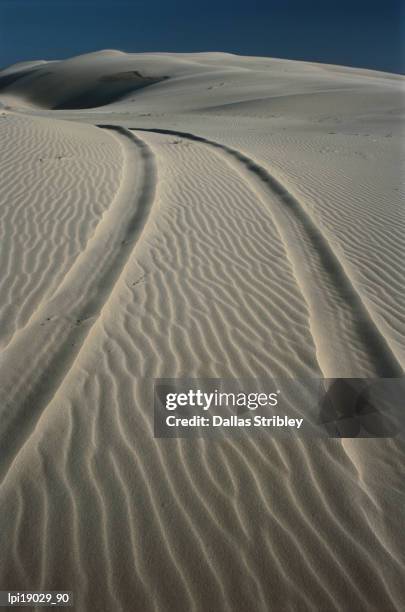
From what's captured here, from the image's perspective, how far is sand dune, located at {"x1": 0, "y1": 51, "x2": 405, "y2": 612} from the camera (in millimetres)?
2861

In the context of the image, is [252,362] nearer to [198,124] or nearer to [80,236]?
[80,236]

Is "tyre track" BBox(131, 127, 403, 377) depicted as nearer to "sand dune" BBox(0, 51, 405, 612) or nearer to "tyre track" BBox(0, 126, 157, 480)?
"sand dune" BBox(0, 51, 405, 612)

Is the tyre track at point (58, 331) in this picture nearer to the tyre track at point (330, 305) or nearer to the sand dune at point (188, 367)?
the sand dune at point (188, 367)

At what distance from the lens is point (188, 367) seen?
4422 mm

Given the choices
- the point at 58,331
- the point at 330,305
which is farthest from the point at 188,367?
the point at 330,305

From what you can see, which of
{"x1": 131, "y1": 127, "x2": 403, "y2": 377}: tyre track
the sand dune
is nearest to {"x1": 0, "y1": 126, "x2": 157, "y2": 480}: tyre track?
the sand dune

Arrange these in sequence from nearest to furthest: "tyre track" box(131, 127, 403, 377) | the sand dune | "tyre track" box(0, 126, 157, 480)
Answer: the sand dune → "tyre track" box(0, 126, 157, 480) → "tyre track" box(131, 127, 403, 377)

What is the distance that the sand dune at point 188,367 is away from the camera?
286 cm

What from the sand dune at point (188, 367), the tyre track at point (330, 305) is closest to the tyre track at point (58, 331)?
the sand dune at point (188, 367)

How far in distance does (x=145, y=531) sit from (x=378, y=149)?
13857 millimetres

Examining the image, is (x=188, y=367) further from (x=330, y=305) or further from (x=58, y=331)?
→ (x=330, y=305)

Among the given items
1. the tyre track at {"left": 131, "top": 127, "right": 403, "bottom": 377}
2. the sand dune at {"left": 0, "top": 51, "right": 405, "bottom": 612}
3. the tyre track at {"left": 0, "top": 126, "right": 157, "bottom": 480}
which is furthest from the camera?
the tyre track at {"left": 131, "top": 127, "right": 403, "bottom": 377}

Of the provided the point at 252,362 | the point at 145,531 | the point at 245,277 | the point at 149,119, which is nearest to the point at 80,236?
the point at 245,277

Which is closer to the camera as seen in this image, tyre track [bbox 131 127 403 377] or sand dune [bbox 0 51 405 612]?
sand dune [bbox 0 51 405 612]
